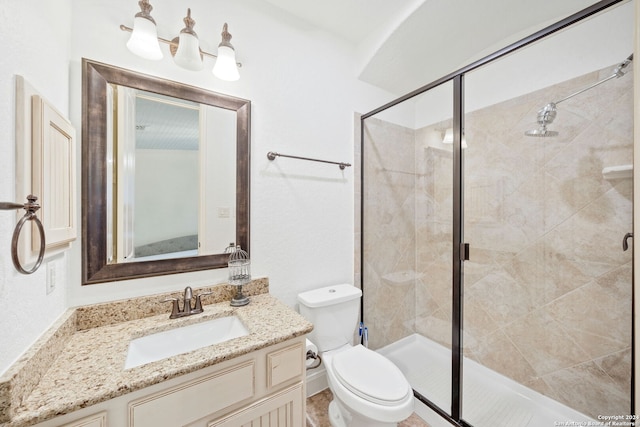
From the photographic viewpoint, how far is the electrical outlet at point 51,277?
2.85 feet

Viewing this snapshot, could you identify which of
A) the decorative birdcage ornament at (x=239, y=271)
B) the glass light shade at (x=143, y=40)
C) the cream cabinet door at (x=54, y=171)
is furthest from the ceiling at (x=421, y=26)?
the decorative birdcage ornament at (x=239, y=271)

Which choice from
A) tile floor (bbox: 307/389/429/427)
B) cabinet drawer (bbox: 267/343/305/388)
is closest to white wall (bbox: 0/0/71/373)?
cabinet drawer (bbox: 267/343/305/388)

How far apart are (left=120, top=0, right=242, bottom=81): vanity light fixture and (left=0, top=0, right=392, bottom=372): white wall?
0.34 ft

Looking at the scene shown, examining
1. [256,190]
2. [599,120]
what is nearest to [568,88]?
[599,120]

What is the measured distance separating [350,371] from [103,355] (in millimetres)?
1074

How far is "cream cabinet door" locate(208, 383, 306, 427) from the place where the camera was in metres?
0.89

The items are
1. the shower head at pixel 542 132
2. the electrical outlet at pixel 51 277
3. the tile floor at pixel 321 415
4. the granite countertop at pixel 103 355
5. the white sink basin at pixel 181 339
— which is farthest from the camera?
the shower head at pixel 542 132

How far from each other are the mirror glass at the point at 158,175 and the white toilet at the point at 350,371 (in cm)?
67

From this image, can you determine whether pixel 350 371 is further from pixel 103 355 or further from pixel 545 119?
pixel 545 119

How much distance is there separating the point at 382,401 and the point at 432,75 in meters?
2.45

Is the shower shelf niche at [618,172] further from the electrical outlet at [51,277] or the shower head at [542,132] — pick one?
the electrical outlet at [51,277]

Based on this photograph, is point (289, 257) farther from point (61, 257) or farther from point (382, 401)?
point (61, 257)

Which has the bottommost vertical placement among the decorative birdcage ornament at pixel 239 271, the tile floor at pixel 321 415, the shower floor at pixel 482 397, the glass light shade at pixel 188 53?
the tile floor at pixel 321 415

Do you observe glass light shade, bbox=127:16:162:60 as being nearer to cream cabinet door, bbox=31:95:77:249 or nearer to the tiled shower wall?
cream cabinet door, bbox=31:95:77:249
